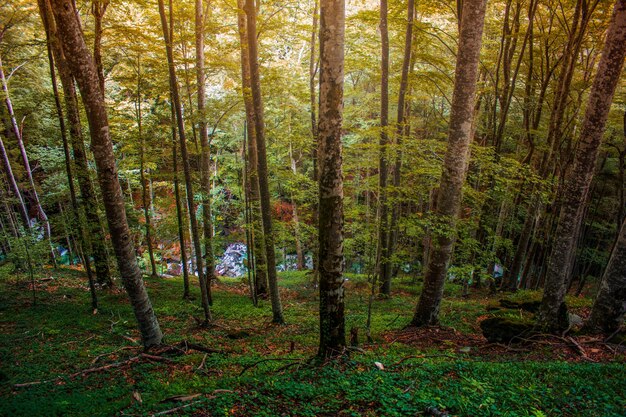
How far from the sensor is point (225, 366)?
242 inches

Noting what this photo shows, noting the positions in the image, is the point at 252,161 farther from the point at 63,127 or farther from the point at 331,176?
the point at 331,176

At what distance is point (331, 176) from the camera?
190 inches

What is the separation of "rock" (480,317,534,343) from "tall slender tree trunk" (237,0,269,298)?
261 inches

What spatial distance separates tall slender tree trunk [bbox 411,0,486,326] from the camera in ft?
21.7

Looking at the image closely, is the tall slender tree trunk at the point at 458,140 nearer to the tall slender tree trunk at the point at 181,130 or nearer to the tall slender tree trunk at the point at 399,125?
the tall slender tree trunk at the point at 399,125

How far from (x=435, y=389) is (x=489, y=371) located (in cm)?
123

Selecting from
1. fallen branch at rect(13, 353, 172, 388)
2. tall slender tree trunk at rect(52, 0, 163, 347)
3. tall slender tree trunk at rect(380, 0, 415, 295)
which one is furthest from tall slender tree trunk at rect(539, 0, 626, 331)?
tall slender tree trunk at rect(52, 0, 163, 347)

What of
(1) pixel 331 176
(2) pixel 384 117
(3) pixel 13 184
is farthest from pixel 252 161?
(3) pixel 13 184

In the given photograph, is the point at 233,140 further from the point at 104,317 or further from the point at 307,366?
the point at 307,366

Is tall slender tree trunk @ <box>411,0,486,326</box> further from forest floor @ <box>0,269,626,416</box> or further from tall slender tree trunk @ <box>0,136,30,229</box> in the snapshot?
tall slender tree trunk @ <box>0,136,30,229</box>

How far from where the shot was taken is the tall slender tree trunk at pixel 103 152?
5.20 m

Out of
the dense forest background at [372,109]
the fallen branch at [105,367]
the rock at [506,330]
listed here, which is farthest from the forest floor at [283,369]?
the dense forest background at [372,109]

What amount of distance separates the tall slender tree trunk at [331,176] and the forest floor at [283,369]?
724 millimetres

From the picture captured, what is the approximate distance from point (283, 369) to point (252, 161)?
26.3 feet
